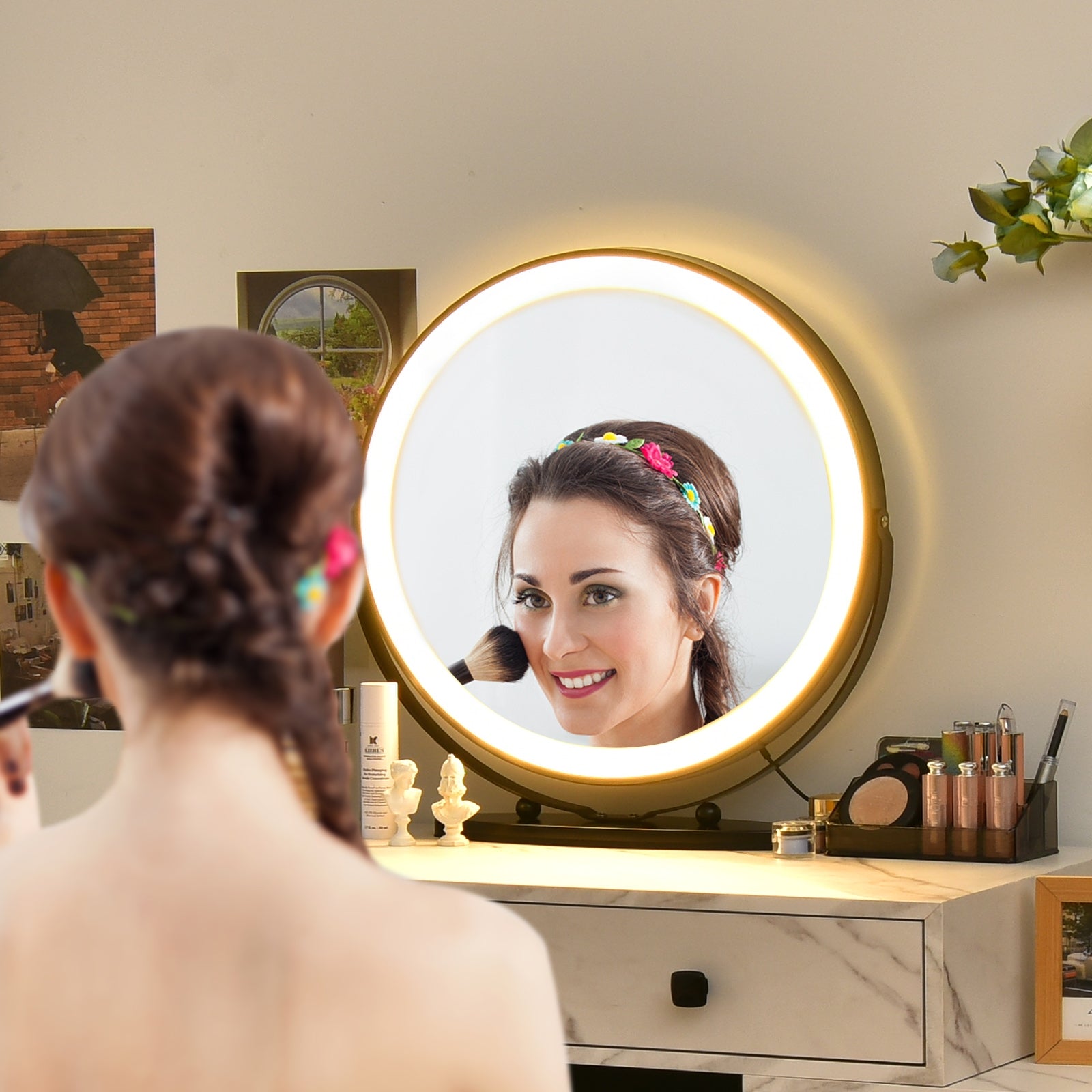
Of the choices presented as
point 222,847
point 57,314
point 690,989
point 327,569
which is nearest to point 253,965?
point 222,847

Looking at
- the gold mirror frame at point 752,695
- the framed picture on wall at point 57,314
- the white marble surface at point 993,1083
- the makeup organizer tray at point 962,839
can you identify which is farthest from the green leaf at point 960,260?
the framed picture on wall at point 57,314

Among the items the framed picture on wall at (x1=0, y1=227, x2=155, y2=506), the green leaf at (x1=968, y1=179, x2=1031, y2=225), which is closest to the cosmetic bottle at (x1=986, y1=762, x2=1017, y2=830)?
the green leaf at (x1=968, y1=179, x2=1031, y2=225)

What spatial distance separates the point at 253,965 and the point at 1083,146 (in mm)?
1111

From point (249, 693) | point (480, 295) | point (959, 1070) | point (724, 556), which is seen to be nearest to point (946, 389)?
point (724, 556)

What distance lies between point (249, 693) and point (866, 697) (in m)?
0.97

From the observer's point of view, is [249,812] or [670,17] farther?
[670,17]

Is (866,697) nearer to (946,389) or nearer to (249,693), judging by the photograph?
(946,389)

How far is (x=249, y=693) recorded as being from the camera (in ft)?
1.60

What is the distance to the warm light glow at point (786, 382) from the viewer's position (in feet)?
4.21

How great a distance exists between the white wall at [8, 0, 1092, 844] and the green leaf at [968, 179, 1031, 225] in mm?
71

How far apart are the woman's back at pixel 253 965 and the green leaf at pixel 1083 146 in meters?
1.04

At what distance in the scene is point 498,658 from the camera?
137 cm

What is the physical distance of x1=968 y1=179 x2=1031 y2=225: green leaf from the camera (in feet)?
4.18

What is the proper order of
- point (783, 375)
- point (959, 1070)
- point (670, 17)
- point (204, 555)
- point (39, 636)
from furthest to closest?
1. point (39, 636)
2. point (670, 17)
3. point (783, 375)
4. point (959, 1070)
5. point (204, 555)
